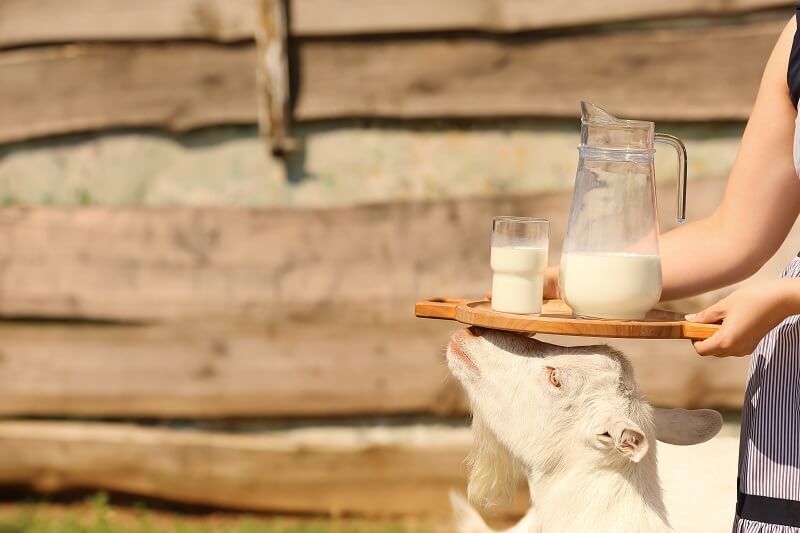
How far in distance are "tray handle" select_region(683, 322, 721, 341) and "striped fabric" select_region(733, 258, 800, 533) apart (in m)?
0.18

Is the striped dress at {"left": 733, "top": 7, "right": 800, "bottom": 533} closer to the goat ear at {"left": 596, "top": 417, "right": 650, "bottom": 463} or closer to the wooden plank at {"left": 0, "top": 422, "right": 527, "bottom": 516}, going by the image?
the goat ear at {"left": 596, "top": 417, "right": 650, "bottom": 463}

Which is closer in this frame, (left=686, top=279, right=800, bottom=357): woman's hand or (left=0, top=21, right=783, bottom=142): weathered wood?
(left=686, top=279, right=800, bottom=357): woman's hand

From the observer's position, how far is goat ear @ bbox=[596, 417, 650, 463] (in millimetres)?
1976

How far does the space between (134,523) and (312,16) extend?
2625 millimetres

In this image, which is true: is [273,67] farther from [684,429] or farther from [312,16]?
[684,429]

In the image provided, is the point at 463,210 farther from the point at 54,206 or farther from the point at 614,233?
the point at 614,233

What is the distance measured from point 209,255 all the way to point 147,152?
60 centimetres

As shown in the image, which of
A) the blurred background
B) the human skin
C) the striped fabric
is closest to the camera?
the striped fabric

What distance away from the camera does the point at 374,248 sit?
14.6 feet

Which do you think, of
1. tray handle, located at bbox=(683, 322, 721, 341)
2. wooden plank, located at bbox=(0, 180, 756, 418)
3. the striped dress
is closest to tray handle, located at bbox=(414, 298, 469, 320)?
tray handle, located at bbox=(683, 322, 721, 341)

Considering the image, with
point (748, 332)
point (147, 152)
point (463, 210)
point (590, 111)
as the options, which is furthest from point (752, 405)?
point (147, 152)

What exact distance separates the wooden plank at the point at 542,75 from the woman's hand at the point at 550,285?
2068 millimetres

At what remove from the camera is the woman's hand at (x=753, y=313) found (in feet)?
5.73

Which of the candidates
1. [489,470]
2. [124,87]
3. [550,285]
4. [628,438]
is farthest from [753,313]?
[124,87]
